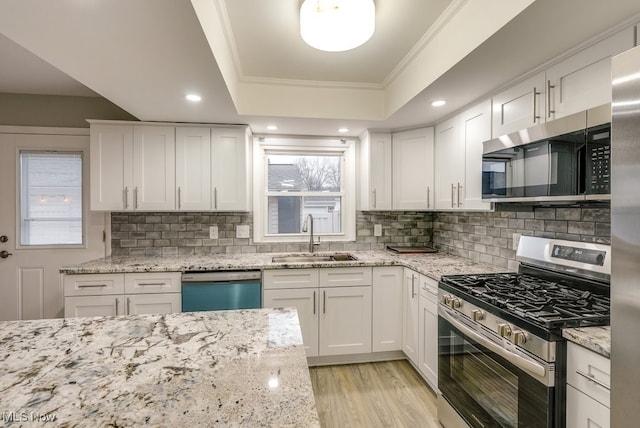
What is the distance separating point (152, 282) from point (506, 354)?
96.2 inches

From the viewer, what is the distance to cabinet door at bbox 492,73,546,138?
174 cm

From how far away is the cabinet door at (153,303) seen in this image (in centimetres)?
249

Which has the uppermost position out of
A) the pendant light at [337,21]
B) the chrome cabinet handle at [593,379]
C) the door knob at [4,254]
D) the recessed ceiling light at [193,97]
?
the pendant light at [337,21]

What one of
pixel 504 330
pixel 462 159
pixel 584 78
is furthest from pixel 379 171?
pixel 504 330

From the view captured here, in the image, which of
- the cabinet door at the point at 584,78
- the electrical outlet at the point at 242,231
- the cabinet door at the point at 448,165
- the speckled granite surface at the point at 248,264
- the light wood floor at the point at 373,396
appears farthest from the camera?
the electrical outlet at the point at 242,231

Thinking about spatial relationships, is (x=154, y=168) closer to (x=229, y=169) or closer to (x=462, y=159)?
(x=229, y=169)

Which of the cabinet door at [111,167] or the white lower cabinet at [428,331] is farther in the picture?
the cabinet door at [111,167]

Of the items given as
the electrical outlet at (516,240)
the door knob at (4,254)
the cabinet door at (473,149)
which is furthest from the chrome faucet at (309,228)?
the door knob at (4,254)

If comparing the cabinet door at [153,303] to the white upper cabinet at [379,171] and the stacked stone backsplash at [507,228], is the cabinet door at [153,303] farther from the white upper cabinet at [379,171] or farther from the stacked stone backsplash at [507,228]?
the stacked stone backsplash at [507,228]

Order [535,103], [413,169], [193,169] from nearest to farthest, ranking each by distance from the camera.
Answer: [535,103] < [193,169] < [413,169]

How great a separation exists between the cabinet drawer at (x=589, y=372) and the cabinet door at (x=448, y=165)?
1.45 meters

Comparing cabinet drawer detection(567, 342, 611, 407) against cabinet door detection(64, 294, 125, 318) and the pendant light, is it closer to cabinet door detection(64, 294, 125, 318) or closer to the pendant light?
the pendant light

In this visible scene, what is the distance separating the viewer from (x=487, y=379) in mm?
1560

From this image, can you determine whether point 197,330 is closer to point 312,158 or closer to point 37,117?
point 312,158
